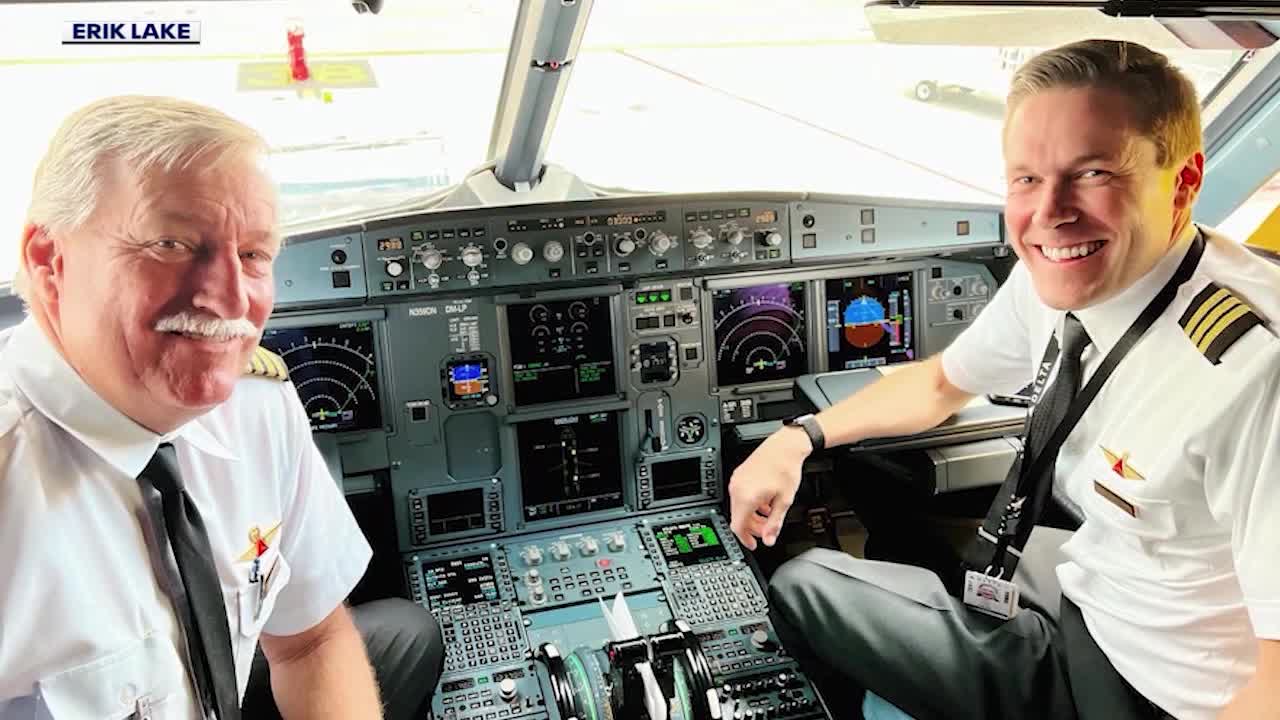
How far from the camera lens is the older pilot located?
47.0 inches

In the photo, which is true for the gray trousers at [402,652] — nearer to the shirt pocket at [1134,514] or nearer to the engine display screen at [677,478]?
the engine display screen at [677,478]

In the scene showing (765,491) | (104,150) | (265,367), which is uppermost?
(104,150)

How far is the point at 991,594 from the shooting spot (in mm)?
1996

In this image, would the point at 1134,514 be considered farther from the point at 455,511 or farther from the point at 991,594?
the point at 455,511

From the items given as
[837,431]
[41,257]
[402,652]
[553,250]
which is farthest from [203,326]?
[553,250]

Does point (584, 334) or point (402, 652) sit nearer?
point (402, 652)

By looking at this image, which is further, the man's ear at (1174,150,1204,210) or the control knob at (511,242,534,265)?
the control knob at (511,242,534,265)

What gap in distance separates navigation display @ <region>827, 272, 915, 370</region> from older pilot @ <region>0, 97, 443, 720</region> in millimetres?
2169

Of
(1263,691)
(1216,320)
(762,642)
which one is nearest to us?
(1263,691)

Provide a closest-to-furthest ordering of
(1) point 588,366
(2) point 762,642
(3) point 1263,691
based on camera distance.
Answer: (3) point 1263,691
(2) point 762,642
(1) point 588,366

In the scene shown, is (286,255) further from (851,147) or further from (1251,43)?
(851,147)

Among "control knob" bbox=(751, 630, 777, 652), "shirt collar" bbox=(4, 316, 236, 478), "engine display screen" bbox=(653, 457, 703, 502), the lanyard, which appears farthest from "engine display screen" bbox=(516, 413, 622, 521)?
"shirt collar" bbox=(4, 316, 236, 478)

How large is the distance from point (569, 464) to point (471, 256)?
29.0 inches

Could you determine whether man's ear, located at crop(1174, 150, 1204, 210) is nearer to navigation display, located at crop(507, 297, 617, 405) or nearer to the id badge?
the id badge
